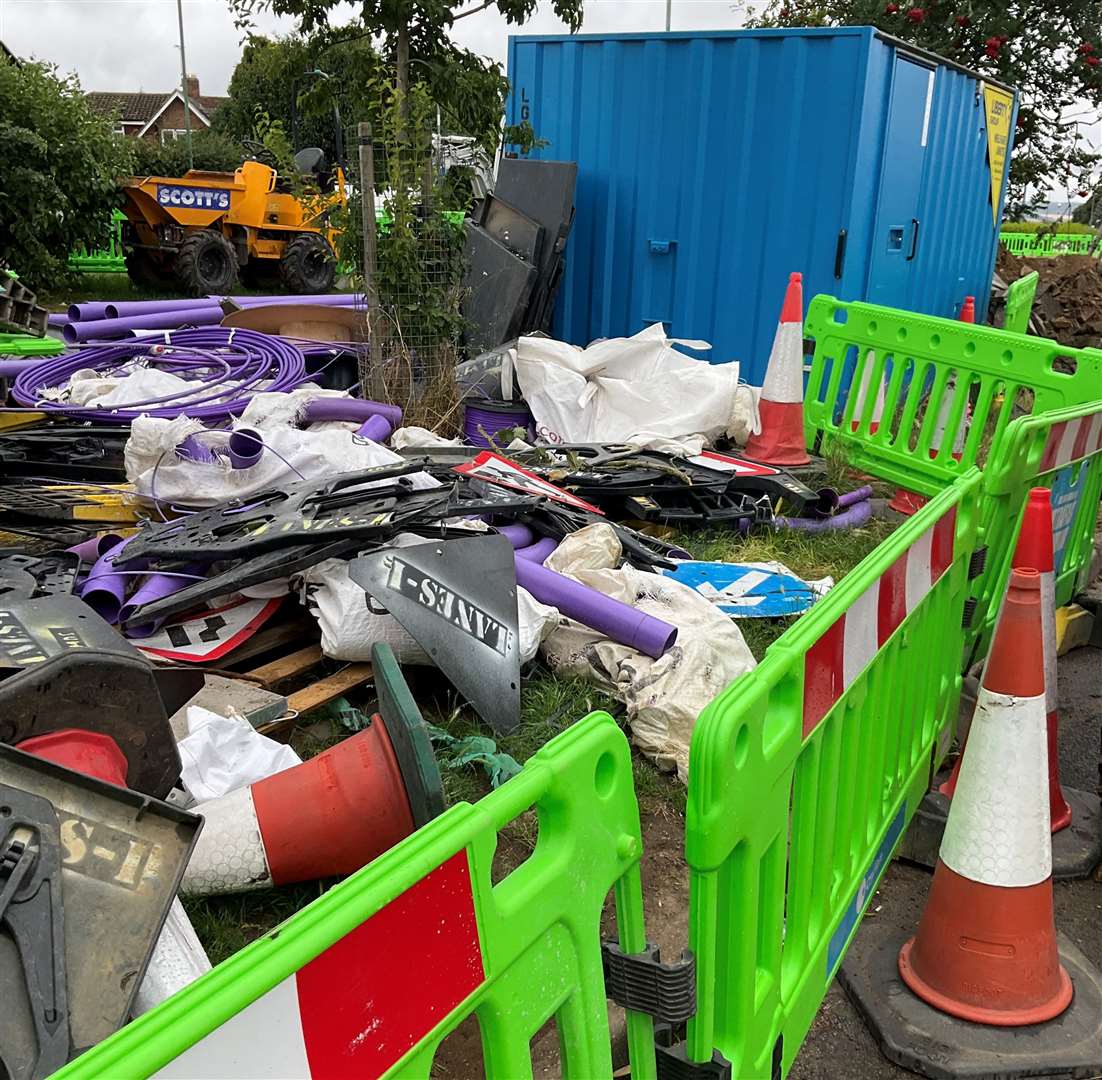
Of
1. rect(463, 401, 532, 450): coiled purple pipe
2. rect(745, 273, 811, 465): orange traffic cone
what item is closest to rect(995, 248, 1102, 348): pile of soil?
rect(745, 273, 811, 465): orange traffic cone

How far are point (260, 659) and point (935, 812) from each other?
7.85ft

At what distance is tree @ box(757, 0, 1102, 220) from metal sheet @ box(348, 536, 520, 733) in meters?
14.6

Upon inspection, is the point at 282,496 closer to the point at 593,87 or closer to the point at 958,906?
the point at 958,906

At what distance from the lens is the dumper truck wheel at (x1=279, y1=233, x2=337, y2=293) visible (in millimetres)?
15289

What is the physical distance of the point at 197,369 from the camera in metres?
7.32

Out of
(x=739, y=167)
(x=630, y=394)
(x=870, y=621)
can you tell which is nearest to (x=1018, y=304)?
(x=739, y=167)

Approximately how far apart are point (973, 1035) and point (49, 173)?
14.9 m

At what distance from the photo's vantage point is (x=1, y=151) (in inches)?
524

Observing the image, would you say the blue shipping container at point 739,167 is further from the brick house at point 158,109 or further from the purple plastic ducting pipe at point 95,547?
the brick house at point 158,109

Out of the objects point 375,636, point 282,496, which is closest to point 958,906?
point 375,636

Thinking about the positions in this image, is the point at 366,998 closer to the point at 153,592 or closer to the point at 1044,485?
the point at 153,592

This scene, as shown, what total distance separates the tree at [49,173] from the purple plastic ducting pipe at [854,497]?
12.0 m

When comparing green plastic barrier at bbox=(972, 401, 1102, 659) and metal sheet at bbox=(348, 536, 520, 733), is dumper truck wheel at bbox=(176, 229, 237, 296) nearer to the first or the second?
metal sheet at bbox=(348, 536, 520, 733)

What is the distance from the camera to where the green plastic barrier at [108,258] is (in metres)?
14.9
